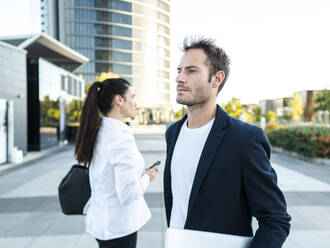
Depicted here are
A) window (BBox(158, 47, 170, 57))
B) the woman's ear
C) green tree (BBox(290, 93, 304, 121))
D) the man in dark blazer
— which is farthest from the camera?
window (BBox(158, 47, 170, 57))

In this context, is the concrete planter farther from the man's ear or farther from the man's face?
the man's face

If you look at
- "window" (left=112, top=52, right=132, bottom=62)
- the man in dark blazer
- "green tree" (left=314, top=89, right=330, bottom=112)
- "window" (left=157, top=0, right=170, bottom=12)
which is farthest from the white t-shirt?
"window" (left=157, top=0, right=170, bottom=12)

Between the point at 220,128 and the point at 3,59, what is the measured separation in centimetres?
1300


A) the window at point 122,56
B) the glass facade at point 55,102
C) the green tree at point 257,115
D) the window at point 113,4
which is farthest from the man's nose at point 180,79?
the window at point 113,4

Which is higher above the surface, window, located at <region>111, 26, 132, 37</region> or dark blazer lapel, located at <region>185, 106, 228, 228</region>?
window, located at <region>111, 26, 132, 37</region>

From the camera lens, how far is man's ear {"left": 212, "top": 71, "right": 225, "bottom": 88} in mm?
1413

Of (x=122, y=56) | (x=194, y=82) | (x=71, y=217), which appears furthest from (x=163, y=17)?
(x=194, y=82)

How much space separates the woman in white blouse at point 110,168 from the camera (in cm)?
174

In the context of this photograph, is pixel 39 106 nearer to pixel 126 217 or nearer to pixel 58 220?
pixel 58 220

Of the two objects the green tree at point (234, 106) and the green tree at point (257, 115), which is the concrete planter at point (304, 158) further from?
the green tree at point (257, 115)

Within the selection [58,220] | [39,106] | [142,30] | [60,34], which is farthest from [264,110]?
[58,220]

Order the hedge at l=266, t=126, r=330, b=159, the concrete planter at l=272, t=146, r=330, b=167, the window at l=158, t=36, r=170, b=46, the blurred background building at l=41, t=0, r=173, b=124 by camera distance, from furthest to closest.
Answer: the window at l=158, t=36, r=170, b=46 < the blurred background building at l=41, t=0, r=173, b=124 < the hedge at l=266, t=126, r=330, b=159 < the concrete planter at l=272, t=146, r=330, b=167

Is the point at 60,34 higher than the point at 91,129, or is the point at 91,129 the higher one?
the point at 60,34

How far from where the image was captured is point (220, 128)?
133cm
